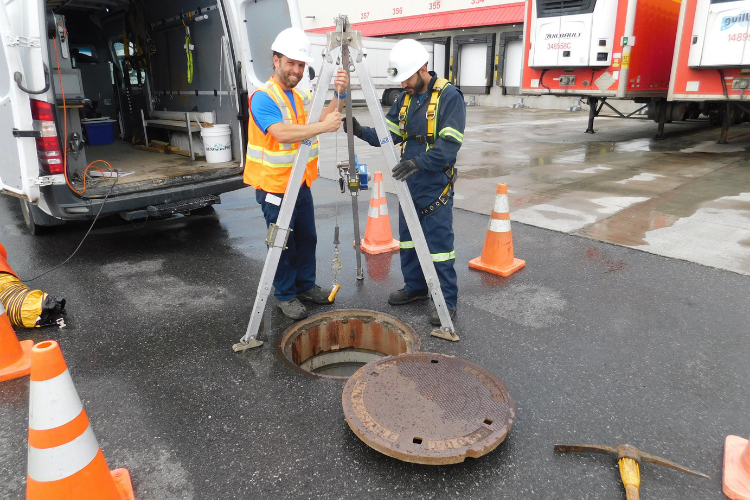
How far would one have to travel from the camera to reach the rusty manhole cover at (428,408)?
213cm

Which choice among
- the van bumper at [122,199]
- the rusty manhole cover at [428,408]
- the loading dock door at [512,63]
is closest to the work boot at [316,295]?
the rusty manhole cover at [428,408]

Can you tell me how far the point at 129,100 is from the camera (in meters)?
9.14

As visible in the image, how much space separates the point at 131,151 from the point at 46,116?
12.9 feet

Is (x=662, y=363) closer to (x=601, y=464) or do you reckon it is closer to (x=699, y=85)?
(x=601, y=464)

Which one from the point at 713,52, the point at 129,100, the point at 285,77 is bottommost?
the point at 129,100

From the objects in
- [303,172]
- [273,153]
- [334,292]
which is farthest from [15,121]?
[334,292]

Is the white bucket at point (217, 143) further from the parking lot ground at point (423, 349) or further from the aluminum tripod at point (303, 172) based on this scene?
the aluminum tripod at point (303, 172)

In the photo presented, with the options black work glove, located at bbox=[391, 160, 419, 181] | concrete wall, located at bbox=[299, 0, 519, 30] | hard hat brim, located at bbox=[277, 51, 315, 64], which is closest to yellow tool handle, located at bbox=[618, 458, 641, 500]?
black work glove, located at bbox=[391, 160, 419, 181]

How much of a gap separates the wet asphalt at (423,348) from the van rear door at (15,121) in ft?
2.90

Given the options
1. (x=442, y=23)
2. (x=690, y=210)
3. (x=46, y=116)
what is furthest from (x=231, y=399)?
(x=442, y=23)

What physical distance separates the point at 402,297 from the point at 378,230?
1.33m

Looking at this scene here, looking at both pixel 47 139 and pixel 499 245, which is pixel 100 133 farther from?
pixel 499 245

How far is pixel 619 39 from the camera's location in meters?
10.2

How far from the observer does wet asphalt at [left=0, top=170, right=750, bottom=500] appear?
2.16 meters
